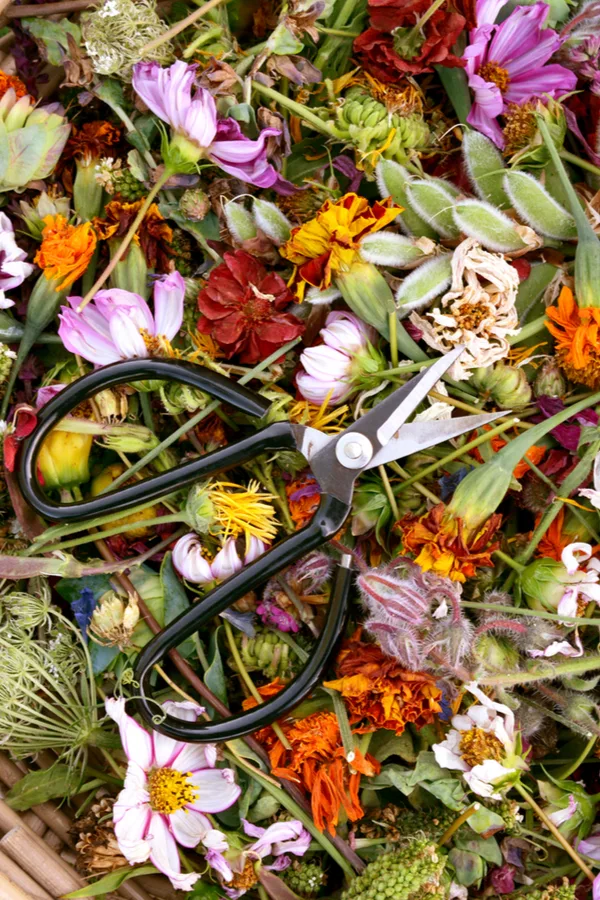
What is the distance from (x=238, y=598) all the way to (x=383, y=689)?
0.18m

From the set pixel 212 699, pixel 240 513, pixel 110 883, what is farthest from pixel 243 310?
pixel 110 883

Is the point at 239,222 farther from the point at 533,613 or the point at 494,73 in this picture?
the point at 533,613

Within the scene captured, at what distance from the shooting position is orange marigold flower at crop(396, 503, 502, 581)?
879mm

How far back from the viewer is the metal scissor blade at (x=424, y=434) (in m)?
0.88

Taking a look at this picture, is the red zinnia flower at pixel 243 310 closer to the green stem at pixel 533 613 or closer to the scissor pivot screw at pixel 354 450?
the scissor pivot screw at pixel 354 450

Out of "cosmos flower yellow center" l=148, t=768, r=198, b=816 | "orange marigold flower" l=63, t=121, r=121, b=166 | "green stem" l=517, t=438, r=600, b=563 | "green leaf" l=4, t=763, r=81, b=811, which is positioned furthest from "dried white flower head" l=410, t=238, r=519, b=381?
"green leaf" l=4, t=763, r=81, b=811

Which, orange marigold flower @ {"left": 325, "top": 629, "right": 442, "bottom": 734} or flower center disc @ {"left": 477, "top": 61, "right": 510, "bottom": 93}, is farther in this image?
flower center disc @ {"left": 477, "top": 61, "right": 510, "bottom": 93}

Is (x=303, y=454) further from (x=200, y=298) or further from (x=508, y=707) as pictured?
(x=508, y=707)

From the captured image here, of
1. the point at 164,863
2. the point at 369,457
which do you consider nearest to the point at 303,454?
the point at 369,457

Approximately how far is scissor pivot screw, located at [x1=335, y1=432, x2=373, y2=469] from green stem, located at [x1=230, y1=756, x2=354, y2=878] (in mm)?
363

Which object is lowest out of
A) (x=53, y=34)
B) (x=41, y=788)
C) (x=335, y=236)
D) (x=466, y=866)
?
(x=466, y=866)

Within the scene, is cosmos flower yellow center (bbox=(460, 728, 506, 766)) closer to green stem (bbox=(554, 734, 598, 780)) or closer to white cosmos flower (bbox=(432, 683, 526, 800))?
white cosmos flower (bbox=(432, 683, 526, 800))

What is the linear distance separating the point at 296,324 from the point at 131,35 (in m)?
0.37

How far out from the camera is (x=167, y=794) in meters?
0.95
